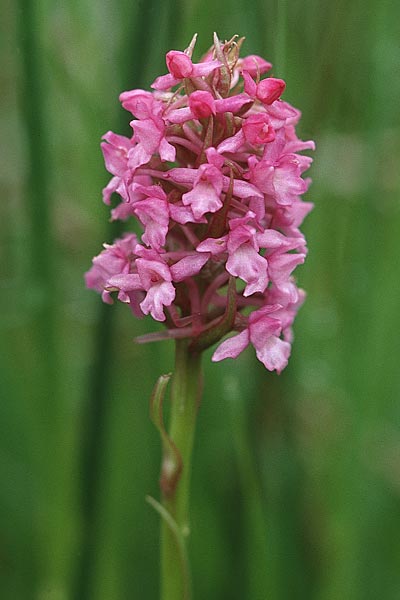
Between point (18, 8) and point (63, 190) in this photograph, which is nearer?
point (18, 8)

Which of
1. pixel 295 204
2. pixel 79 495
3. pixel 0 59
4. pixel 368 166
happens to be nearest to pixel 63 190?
pixel 0 59

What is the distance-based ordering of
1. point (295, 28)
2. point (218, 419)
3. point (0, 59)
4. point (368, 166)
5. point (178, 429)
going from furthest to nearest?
point (0, 59)
point (218, 419)
point (368, 166)
point (295, 28)
point (178, 429)

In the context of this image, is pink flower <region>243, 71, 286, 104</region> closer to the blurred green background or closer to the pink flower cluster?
the pink flower cluster

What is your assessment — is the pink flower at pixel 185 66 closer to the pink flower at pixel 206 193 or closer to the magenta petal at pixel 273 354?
the pink flower at pixel 206 193

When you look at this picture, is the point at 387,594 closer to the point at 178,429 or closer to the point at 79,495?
the point at 79,495

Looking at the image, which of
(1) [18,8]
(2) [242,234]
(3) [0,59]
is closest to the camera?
(2) [242,234]

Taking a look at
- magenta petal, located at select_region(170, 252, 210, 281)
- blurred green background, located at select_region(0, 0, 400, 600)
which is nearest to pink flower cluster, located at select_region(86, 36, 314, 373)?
magenta petal, located at select_region(170, 252, 210, 281)

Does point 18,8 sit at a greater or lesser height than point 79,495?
greater
